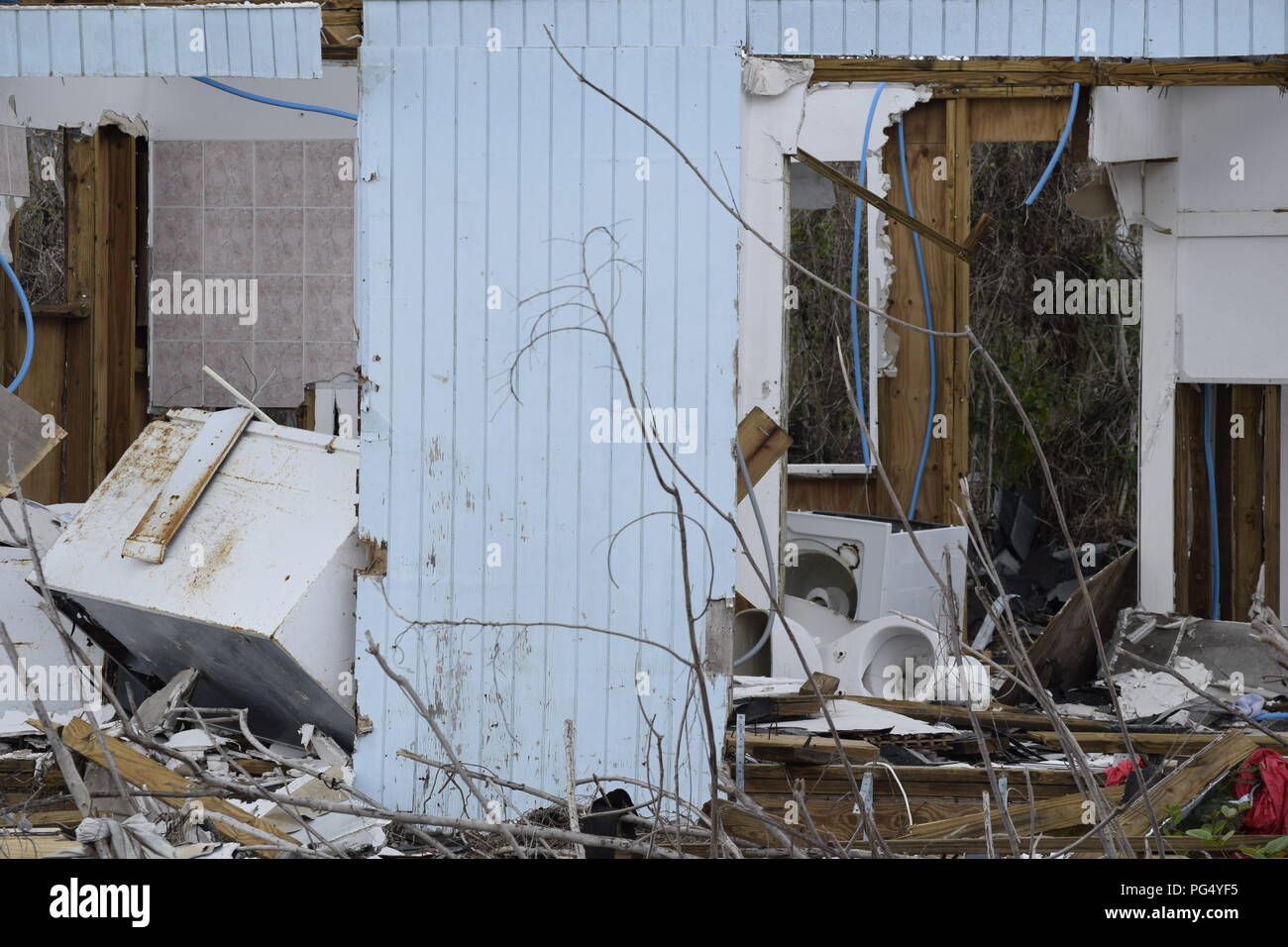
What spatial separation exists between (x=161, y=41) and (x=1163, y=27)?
3301 millimetres

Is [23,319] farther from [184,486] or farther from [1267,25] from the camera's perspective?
[1267,25]

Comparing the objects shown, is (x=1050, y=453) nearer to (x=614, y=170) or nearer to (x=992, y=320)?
(x=992, y=320)

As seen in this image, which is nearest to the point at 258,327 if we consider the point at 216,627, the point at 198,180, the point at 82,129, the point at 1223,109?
the point at 198,180

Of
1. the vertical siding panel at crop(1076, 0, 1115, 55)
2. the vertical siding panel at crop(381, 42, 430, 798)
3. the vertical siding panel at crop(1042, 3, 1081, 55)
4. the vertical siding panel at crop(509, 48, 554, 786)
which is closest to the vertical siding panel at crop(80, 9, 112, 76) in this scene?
the vertical siding panel at crop(381, 42, 430, 798)

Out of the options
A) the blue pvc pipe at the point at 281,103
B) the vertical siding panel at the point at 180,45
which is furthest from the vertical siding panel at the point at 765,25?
the blue pvc pipe at the point at 281,103

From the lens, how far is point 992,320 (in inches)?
458

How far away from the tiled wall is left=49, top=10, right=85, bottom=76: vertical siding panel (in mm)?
4471

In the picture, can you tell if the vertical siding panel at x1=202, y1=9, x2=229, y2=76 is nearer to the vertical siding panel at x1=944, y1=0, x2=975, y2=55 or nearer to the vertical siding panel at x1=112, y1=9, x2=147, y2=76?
the vertical siding panel at x1=112, y1=9, x2=147, y2=76

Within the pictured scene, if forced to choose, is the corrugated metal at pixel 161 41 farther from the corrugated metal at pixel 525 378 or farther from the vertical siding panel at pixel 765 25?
the vertical siding panel at pixel 765 25

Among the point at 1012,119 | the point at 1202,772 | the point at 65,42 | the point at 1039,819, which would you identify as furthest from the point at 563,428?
the point at 1012,119

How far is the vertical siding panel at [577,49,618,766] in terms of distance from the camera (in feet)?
15.0

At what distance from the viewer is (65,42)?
455 centimetres

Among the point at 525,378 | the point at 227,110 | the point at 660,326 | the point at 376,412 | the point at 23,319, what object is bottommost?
the point at 376,412

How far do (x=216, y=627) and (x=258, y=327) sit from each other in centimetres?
459
